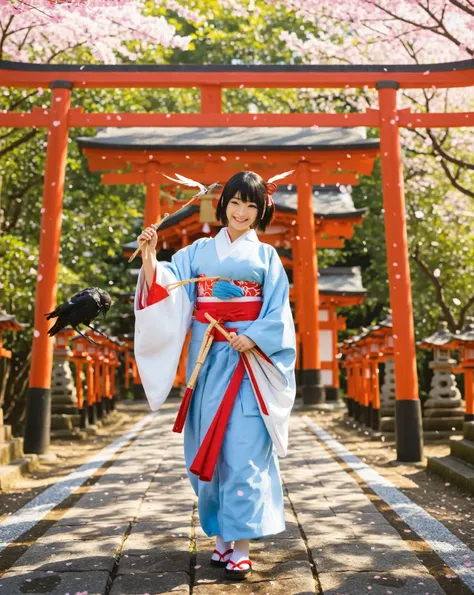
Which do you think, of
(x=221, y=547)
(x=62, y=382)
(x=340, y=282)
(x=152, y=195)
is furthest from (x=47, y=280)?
(x=340, y=282)

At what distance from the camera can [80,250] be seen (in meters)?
16.9

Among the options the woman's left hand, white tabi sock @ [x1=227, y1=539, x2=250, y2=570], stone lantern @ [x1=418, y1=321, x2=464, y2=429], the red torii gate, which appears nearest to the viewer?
white tabi sock @ [x1=227, y1=539, x2=250, y2=570]

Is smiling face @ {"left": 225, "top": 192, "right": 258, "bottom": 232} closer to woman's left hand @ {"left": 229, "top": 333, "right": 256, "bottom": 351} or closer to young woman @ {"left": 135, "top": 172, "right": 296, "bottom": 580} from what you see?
young woman @ {"left": 135, "top": 172, "right": 296, "bottom": 580}

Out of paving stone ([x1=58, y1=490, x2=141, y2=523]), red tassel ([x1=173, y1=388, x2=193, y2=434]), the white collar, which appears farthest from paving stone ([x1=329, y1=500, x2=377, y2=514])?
the white collar

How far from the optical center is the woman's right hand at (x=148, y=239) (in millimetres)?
4078

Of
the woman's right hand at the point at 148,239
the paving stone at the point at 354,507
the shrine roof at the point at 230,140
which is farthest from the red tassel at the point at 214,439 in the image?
the shrine roof at the point at 230,140

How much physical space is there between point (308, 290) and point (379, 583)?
12.0 meters

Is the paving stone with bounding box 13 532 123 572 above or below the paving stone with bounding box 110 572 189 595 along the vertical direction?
above

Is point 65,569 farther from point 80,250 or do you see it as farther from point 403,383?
point 80,250

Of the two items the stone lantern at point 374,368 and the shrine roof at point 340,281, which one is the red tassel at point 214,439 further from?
the shrine roof at point 340,281

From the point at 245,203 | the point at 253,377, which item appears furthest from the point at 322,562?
the point at 245,203

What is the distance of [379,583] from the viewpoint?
3.71 meters

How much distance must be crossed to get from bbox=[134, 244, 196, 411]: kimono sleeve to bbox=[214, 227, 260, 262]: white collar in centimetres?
29

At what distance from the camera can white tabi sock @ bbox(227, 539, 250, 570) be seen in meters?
3.88
